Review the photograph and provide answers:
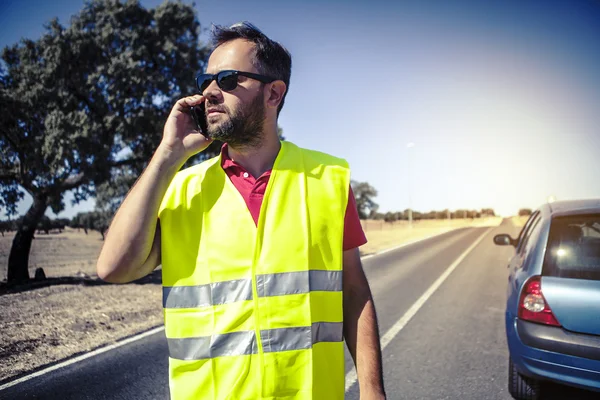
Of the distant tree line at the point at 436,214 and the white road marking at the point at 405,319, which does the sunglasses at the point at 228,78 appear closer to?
the white road marking at the point at 405,319

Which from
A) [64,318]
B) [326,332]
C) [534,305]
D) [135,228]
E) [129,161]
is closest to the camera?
[135,228]

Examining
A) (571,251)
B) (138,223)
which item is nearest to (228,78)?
(138,223)

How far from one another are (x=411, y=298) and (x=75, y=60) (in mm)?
10791

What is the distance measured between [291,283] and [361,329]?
399 mm

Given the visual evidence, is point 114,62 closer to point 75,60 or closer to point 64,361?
point 75,60

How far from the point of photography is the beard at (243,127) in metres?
1.55

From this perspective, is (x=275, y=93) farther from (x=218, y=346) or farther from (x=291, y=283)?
(x=218, y=346)

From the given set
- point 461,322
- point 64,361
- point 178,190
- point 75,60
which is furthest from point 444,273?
point 75,60

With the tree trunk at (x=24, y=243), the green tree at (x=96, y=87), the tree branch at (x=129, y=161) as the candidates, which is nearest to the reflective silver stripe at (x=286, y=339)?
the tree trunk at (x=24, y=243)

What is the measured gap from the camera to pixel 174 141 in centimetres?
146

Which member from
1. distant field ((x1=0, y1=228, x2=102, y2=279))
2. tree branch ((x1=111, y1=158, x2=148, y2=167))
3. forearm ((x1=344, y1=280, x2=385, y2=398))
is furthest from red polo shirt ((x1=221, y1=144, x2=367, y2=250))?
tree branch ((x1=111, y1=158, x2=148, y2=167))

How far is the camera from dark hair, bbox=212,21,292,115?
166 cm

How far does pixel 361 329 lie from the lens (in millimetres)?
1604

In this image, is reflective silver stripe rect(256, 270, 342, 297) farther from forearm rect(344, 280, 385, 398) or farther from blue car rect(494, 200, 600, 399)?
blue car rect(494, 200, 600, 399)
